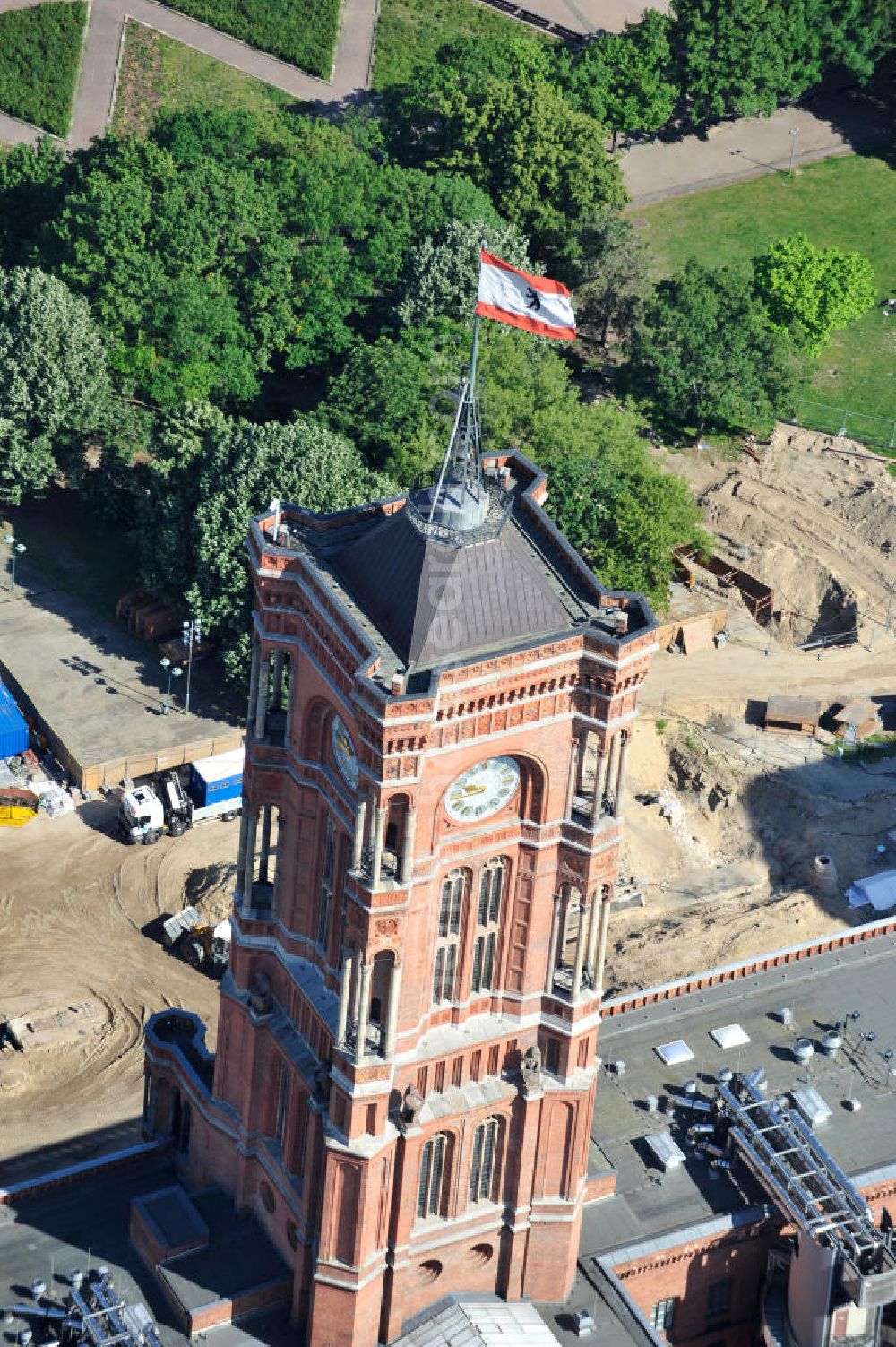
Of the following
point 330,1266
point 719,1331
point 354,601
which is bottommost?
point 719,1331

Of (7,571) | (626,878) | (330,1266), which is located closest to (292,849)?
(330,1266)

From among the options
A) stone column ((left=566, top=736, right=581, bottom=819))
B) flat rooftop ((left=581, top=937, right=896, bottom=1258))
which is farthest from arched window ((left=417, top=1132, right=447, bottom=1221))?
stone column ((left=566, top=736, right=581, bottom=819))

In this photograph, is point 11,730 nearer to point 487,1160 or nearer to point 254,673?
point 254,673

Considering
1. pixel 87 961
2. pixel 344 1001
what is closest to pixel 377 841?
pixel 344 1001

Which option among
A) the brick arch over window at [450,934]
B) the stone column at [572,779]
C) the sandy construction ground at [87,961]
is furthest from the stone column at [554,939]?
the sandy construction ground at [87,961]

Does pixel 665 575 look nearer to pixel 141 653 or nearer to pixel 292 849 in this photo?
pixel 141 653

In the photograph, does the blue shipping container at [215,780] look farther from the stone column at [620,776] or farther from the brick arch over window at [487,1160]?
the stone column at [620,776]
